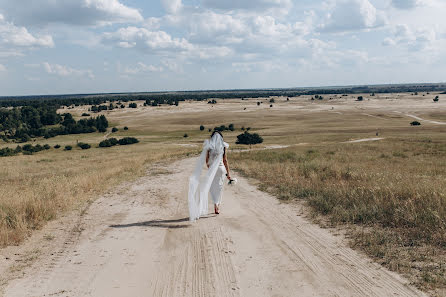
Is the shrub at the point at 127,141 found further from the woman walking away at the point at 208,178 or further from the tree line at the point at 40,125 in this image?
the woman walking away at the point at 208,178

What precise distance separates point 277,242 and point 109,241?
3766 mm

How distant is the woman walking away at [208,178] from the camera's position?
9500 mm

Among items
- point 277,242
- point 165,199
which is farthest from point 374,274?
point 165,199

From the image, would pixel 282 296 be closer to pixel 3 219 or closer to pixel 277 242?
pixel 277 242

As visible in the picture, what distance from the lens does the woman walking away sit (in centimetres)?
950

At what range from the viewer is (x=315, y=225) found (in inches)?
341

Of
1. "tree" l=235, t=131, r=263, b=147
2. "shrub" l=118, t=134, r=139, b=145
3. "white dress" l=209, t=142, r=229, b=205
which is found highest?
"white dress" l=209, t=142, r=229, b=205

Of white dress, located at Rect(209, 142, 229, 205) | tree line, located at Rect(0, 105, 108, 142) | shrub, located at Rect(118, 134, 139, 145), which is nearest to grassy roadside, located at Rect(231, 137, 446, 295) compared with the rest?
white dress, located at Rect(209, 142, 229, 205)

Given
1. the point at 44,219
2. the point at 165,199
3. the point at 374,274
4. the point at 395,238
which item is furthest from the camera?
the point at 165,199

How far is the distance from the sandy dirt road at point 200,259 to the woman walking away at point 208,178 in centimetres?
39

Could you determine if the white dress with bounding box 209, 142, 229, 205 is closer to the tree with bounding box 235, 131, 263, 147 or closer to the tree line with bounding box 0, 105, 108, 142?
the tree with bounding box 235, 131, 263, 147

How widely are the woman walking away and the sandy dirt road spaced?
385mm

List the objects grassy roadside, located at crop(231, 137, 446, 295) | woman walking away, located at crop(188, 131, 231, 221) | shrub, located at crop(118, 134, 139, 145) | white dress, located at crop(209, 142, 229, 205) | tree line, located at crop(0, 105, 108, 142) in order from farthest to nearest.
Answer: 1. tree line, located at crop(0, 105, 108, 142)
2. shrub, located at crop(118, 134, 139, 145)
3. white dress, located at crop(209, 142, 229, 205)
4. woman walking away, located at crop(188, 131, 231, 221)
5. grassy roadside, located at crop(231, 137, 446, 295)

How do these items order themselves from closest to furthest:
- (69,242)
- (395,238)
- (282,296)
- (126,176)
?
(282,296), (395,238), (69,242), (126,176)
